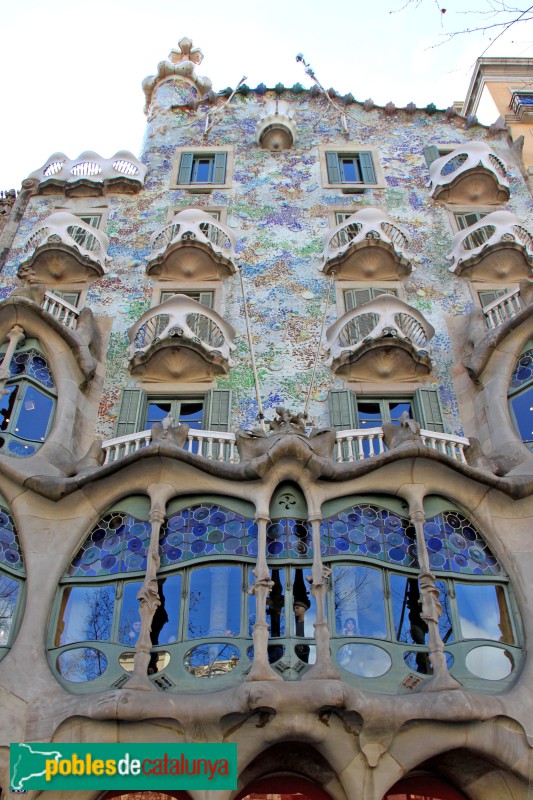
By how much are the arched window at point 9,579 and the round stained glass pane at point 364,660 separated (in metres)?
4.86

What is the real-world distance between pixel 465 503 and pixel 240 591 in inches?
154

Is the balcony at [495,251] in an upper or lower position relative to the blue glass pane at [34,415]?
upper

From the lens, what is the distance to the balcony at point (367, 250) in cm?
1759

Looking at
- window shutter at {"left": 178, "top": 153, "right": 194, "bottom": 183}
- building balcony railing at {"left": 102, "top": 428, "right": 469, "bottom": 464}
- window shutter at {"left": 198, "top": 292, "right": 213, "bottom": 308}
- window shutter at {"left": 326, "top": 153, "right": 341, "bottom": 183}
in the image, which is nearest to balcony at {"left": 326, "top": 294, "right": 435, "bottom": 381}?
building balcony railing at {"left": 102, "top": 428, "right": 469, "bottom": 464}

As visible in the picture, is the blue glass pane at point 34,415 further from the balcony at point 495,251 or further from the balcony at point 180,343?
the balcony at point 495,251

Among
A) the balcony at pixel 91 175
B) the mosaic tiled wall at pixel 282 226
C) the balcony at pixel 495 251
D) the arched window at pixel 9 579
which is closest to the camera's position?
the arched window at pixel 9 579

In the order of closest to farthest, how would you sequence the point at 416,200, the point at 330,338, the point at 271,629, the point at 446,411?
the point at 271,629, the point at 446,411, the point at 330,338, the point at 416,200

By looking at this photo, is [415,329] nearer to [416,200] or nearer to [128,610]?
[416,200]

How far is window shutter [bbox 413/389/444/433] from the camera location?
48.1 ft

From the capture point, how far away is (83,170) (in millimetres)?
21203

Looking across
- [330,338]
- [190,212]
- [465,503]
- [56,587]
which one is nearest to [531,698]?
[465,503]

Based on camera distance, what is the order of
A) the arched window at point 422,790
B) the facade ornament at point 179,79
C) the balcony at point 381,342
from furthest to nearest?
the facade ornament at point 179,79
the balcony at point 381,342
the arched window at point 422,790

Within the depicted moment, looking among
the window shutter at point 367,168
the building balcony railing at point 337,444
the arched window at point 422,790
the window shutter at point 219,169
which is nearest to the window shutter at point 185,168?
the window shutter at point 219,169

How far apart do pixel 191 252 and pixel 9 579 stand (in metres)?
8.76
